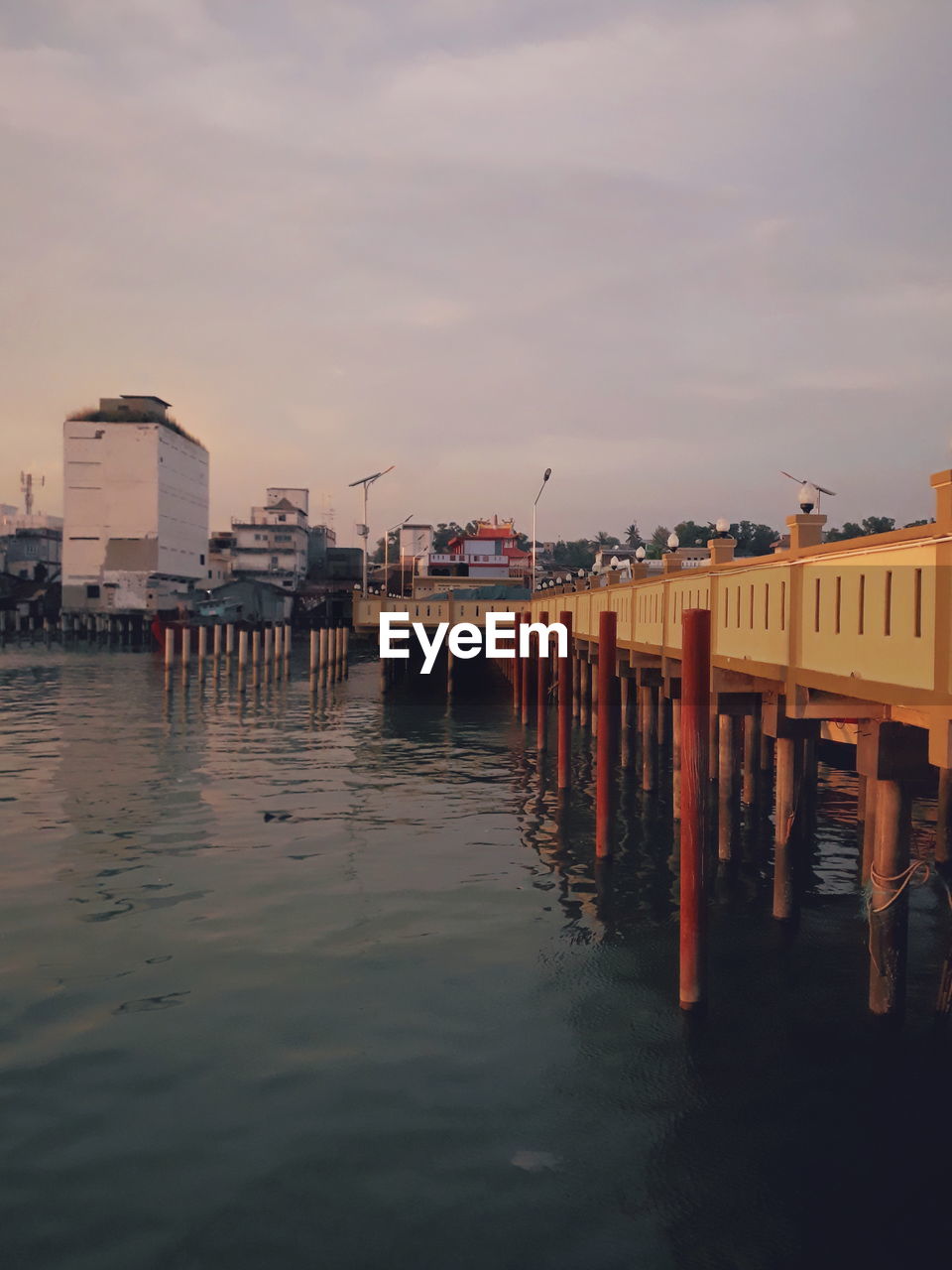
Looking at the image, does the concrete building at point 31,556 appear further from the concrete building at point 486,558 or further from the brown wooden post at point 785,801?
the brown wooden post at point 785,801

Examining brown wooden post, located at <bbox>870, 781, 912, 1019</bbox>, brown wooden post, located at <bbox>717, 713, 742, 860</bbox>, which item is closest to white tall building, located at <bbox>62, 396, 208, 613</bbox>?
brown wooden post, located at <bbox>717, 713, 742, 860</bbox>

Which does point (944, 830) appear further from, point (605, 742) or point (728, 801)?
point (605, 742)

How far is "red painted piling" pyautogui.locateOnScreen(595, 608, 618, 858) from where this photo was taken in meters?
19.0

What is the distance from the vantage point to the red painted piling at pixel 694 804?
11852 millimetres

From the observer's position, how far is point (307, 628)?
5408 inches

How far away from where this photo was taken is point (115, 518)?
131 metres

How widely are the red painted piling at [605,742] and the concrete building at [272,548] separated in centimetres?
13185

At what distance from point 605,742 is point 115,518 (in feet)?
404

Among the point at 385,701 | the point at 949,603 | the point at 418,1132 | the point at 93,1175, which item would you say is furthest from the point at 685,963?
the point at 385,701

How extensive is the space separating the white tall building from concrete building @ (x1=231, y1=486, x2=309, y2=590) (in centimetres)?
1790

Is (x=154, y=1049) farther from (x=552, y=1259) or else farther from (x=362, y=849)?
(x=362, y=849)

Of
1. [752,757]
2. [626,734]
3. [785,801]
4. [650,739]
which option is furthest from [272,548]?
[785,801]

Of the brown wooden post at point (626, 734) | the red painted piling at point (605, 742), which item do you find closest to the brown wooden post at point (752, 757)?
the red painted piling at point (605, 742)

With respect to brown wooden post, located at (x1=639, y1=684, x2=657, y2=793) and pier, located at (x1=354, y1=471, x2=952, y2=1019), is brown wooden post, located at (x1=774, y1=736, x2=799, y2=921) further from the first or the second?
brown wooden post, located at (x1=639, y1=684, x2=657, y2=793)
